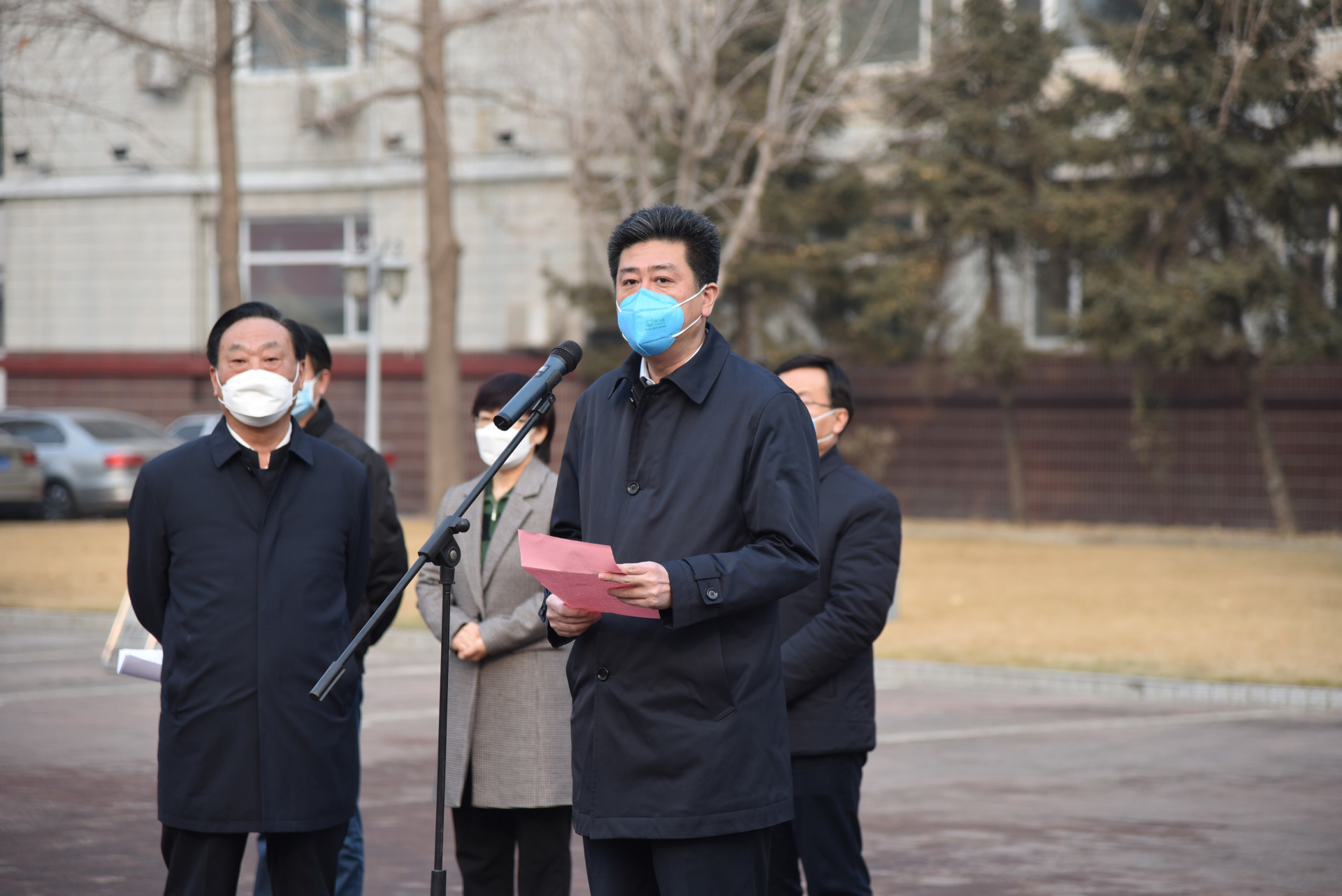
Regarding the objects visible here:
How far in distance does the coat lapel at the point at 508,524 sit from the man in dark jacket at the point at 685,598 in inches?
67.7

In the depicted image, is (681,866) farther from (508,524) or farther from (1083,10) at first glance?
(1083,10)

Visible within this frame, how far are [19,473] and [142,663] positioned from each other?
22.1 m

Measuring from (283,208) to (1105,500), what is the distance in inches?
631

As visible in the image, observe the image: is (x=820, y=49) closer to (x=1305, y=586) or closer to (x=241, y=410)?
(x=1305, y=586)

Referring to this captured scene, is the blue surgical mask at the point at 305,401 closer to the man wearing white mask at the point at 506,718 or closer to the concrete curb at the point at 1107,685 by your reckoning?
the man wearing white mask at the point at 506,718

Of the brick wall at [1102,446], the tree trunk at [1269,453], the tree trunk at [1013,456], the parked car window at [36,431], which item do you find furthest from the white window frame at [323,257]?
the tree trunk at [1269,453]

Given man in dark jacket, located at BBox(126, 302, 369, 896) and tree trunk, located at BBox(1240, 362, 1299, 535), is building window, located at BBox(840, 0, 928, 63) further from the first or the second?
man in dark jacket, located at BBox(126, 302, 369, 896)

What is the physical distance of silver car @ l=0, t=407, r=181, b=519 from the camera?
83.3 feet

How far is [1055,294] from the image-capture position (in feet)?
85.7

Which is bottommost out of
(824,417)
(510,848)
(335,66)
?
(510,848)

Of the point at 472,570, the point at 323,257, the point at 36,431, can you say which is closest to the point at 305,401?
the point at 472,570

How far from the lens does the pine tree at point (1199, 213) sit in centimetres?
2205

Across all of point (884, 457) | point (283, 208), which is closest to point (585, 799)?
point (884, 457)

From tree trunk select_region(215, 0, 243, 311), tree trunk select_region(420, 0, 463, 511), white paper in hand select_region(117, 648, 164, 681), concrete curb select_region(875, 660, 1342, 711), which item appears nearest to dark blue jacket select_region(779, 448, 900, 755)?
white paper in hand select_region(117, 648, 164, 681)
